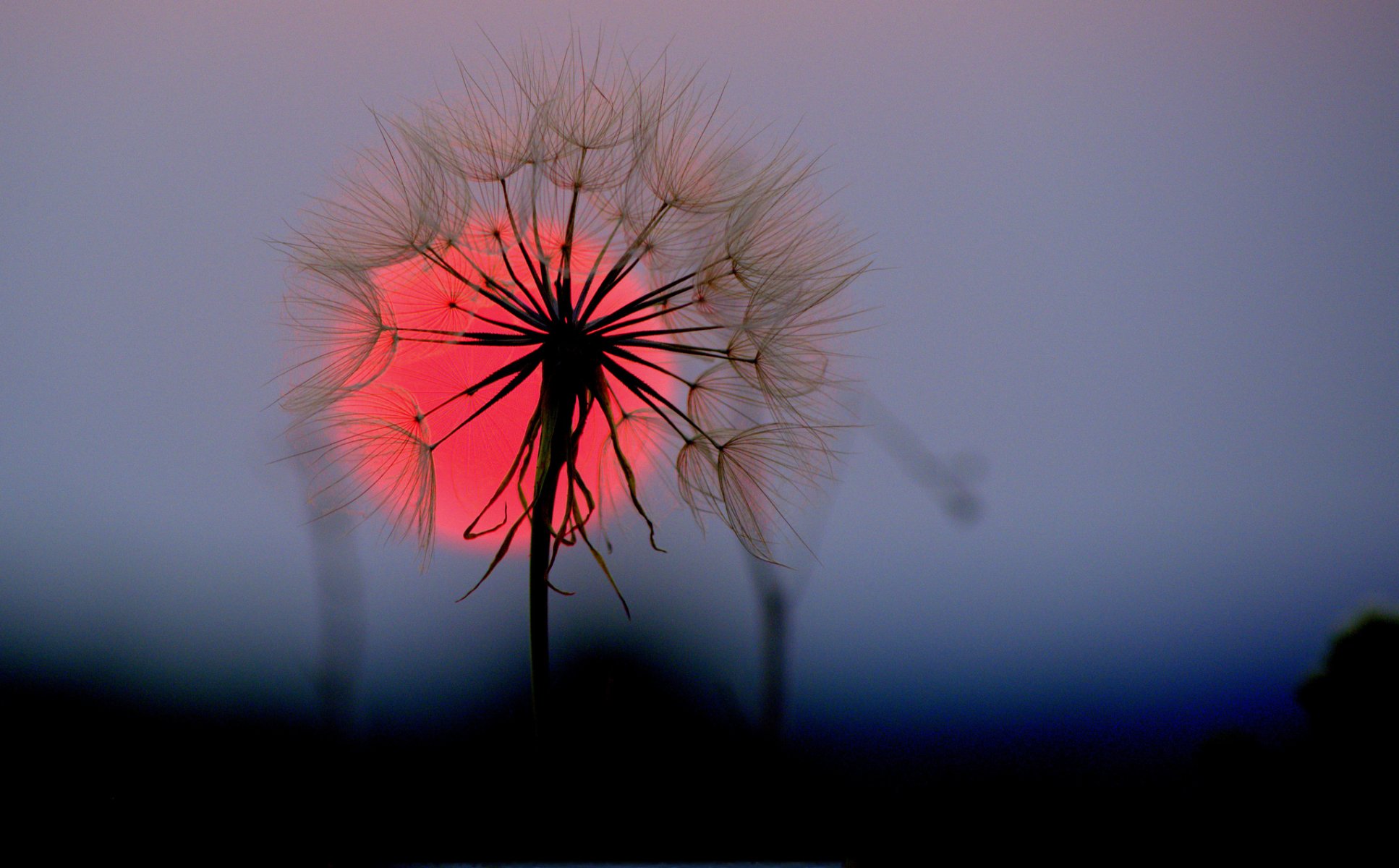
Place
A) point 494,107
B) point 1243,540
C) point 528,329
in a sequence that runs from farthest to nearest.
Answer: point 1243,540
point 494,107
point 528,329

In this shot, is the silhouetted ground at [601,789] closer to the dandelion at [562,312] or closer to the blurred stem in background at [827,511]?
the blurred stem in background at [827,511]

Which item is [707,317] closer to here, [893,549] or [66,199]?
[893,549]

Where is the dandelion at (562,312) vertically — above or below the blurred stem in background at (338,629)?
above

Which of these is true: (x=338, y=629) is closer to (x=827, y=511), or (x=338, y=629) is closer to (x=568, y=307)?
(x=568, y=307)

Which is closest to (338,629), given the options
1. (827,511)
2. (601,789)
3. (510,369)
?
(601,789)

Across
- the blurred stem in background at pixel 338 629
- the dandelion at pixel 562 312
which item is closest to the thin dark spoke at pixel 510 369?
the dandelion at pixel 562 312

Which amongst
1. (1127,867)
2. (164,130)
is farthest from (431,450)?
(1127,867)

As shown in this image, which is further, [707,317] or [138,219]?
[138,219]
